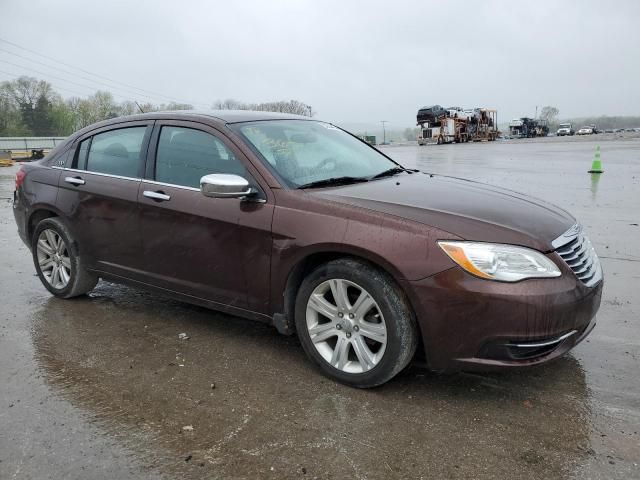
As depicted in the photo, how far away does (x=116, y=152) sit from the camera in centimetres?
449

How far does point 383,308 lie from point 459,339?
0.43 meters

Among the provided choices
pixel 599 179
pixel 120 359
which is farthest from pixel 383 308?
pixel 599 179

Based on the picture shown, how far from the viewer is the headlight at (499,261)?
2.80 m

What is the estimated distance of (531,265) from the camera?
2.84 metres

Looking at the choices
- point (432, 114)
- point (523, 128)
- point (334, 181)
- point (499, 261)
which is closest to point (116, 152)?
point (334, 181)

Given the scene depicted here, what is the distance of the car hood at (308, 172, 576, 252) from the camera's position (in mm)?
2930

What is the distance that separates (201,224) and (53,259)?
6.74ft

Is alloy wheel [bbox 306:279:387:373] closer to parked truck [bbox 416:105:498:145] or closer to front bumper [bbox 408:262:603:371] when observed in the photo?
front bumper [bbox 408:262:603:371]

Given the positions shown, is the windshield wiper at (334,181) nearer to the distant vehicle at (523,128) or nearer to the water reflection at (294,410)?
the water reflection at (294,410)

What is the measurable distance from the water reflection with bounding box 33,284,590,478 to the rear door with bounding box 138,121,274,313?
1.56ft

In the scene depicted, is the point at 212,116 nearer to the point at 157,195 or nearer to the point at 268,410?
the point at 157,195

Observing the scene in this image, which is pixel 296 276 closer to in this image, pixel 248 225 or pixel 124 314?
pixel 248 225

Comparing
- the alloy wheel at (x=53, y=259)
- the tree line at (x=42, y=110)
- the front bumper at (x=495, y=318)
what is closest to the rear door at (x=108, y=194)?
the alloy wheel at (x=53, y=259)

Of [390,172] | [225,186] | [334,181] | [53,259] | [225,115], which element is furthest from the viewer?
[53,259]
